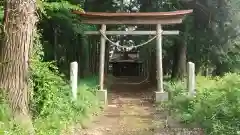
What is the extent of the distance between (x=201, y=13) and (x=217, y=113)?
13061mm

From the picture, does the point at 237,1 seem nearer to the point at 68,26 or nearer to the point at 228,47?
the point at 228,47

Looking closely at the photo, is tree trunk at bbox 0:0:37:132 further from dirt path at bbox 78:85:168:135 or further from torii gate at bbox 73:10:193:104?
torii gate at bbox 73:10:193:104

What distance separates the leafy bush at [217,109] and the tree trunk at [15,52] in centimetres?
407

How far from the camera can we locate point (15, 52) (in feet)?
26.0

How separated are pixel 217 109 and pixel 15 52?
4.74 metres

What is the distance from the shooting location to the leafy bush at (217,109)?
8148 millimetres

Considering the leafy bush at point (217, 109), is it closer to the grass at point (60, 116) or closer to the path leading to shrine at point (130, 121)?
the path leading to shrine at point (130, 121)

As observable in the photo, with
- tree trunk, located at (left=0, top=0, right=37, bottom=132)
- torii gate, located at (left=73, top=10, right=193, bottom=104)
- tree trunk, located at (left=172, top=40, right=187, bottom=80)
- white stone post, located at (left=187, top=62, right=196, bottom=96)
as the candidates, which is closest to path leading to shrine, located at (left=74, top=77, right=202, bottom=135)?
white stone post, located at (left=187, top=62, right=196, bottom=96)

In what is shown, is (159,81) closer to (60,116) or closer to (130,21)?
(130,21)

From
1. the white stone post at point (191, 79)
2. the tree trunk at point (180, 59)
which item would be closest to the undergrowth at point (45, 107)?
the white stone post at point (191, 79)

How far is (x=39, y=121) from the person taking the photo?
8203 mm

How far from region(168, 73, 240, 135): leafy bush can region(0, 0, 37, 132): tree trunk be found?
4067 millimetres

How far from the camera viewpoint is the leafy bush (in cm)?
815

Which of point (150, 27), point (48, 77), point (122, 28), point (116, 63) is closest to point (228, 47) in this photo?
point (150, 27)
